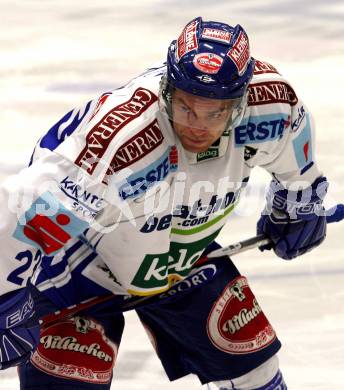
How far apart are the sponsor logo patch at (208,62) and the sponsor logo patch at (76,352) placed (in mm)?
837

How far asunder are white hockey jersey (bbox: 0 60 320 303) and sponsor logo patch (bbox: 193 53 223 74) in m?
0.18

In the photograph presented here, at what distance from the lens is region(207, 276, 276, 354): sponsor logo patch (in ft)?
14.0

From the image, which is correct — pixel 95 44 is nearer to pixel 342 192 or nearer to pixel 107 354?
pixel 342 192

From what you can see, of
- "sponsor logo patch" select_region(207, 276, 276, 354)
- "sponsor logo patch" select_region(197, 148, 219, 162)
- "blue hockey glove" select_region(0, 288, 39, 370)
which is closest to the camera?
"blue hockey glove" select_region(0, 288, 39, 370)

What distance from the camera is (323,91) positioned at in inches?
261

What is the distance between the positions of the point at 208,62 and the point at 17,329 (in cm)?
84

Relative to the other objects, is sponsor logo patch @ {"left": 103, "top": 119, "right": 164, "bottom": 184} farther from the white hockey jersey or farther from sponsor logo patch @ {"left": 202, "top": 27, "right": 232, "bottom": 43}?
sponsor logo patch @ {"left": 202, "top": 27, "right": 232, "bottom": 43}

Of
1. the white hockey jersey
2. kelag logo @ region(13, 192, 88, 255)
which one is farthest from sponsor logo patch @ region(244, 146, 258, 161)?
kelag logo @ region(13, 192, 88, 255)

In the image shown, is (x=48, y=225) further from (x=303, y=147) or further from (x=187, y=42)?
(x=303, y=147)

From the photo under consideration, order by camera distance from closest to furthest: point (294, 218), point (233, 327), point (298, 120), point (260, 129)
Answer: point (260, 129) → point (298, 120) → point (233, 327) → point (294, 218)

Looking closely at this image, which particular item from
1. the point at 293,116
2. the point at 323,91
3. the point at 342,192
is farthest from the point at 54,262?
the point at 323,91

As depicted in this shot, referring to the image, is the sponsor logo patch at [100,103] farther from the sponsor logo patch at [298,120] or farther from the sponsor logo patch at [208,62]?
Result: the sponsor logo patch at [298,120]

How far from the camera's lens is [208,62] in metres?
3.68

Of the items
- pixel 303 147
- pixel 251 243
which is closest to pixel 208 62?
pixel 303 147
